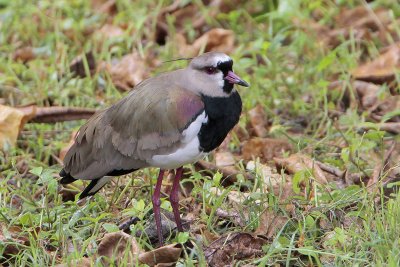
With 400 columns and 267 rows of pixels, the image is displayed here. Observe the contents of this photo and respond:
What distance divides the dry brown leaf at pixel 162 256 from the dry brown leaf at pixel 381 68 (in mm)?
2809

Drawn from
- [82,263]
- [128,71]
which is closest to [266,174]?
[82,263]

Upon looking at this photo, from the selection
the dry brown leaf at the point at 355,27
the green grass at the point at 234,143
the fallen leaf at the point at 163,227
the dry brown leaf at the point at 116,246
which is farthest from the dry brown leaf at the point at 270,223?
the dry brown leaf at the point at 355,27

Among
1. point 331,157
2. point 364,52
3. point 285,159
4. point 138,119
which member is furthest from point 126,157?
point 364,52

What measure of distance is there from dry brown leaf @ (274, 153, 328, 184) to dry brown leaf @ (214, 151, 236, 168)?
34 cm

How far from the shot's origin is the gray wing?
4223mm

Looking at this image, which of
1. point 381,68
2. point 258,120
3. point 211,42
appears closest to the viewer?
point 258,120

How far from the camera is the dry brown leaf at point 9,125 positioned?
5.53 metres

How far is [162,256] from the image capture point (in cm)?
396

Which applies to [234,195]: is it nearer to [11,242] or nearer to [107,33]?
[11,242]

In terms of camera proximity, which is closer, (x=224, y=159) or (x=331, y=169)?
(x=331, y=169)

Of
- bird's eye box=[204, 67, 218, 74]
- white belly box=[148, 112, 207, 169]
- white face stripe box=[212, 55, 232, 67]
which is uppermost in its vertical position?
white face stripe box=[212, 55, 232, 67]

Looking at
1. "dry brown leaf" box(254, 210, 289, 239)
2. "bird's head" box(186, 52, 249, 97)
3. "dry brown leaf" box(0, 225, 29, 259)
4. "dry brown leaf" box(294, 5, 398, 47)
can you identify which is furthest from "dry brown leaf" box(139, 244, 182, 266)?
"dry brown leaf" box(294, 5, 398, 47)

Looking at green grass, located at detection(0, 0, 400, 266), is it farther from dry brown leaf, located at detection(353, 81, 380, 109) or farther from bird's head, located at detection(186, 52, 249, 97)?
bird's head, located at detection(186, 52, 249, 97)

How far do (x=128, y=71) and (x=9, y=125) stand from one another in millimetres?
1313
